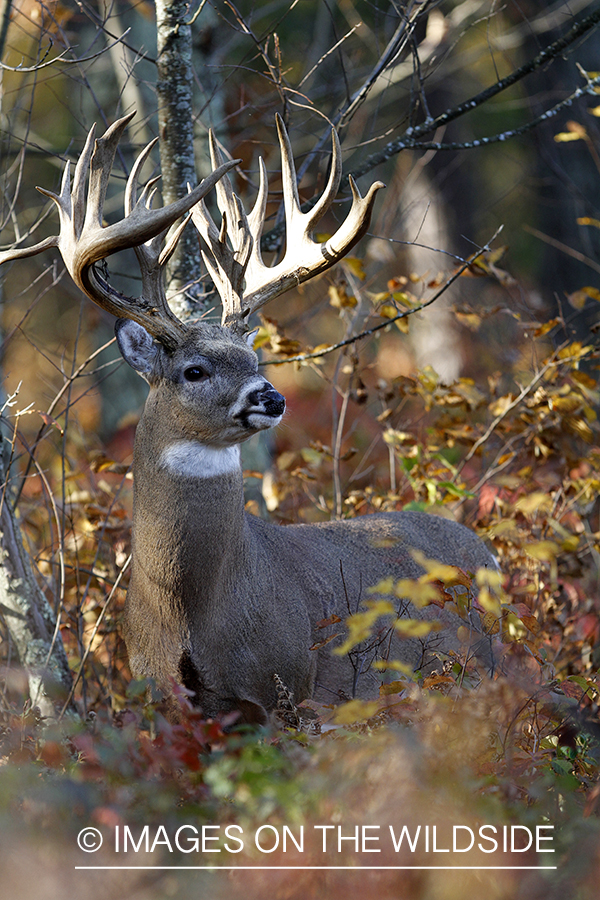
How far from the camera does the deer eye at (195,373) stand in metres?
3.91

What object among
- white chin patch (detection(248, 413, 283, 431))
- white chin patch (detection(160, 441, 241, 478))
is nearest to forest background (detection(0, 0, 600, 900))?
white chin patch (detection(160, 441, 241, 478))

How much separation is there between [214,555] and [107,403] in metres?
7.32

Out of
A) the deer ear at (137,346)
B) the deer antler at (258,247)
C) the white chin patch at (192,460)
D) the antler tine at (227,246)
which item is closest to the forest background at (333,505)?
the antler tine at (227,246)

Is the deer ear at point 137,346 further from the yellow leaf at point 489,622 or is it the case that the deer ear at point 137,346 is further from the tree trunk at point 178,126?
the yellow leaf at point 489,622

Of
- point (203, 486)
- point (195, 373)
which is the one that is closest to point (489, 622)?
point (203, 486)

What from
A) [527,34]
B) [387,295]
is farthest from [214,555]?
[527,34]

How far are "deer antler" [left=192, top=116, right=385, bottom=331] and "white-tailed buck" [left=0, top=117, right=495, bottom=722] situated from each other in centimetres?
1

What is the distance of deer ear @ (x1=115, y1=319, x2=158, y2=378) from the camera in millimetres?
4020

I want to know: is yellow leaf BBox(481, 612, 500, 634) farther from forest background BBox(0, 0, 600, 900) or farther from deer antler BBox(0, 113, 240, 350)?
deer antler BBox(0, 113, 240, 350)

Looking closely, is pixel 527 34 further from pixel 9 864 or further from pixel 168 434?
pixel 9 864

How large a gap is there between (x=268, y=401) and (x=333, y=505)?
2.68 m

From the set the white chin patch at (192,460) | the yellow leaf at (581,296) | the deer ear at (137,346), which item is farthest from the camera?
the yellow leaf at (581,296)

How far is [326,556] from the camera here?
4727 millimetres

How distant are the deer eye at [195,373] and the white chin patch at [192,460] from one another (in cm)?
29
